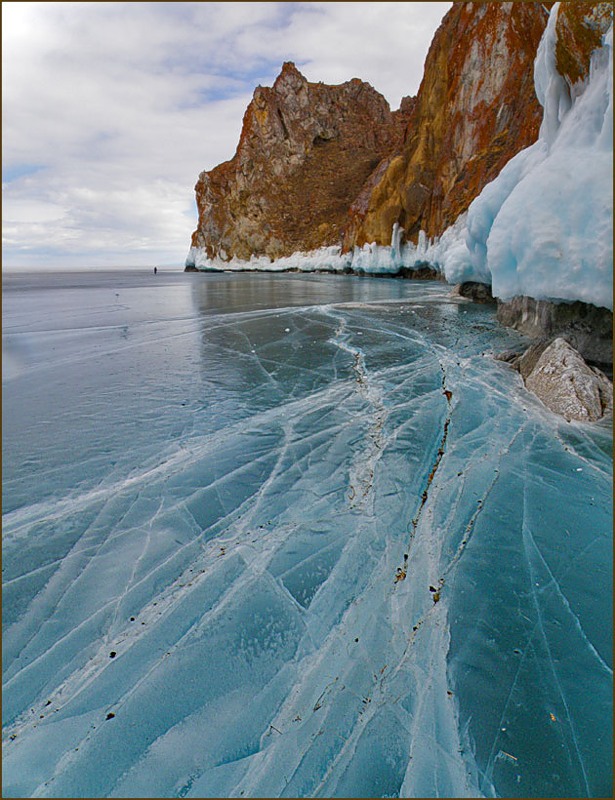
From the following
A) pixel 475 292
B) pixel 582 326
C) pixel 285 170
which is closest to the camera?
pixel 582 326

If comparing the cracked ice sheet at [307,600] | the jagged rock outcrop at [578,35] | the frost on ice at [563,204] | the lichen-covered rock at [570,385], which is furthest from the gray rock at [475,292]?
the cracked ice sheet at [307,600]

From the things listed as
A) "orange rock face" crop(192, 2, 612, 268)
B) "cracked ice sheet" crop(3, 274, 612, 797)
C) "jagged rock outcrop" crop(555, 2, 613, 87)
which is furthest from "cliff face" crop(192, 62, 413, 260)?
"cracked ice sheet" crop(3, 274, 612, 797)

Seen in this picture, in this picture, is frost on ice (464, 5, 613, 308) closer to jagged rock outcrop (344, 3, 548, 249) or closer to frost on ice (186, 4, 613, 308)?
frost on ice (186, 4, 613, 308)

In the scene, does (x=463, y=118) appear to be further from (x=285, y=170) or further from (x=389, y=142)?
(x=389, y=142)

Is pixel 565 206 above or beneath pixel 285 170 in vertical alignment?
beneath

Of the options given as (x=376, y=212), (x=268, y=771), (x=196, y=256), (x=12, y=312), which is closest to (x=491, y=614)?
(x=268, y=771)

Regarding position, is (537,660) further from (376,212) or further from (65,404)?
(376,212)

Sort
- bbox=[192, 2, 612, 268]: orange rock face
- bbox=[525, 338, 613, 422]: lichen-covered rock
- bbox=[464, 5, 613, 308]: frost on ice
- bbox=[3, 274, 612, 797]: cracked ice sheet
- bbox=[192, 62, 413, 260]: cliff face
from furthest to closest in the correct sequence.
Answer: bbox=[192, 62, 413, 260]: cliff face < bbox=[192, 2, 612, 268]: orange rock face < bbox=[525, 338, 613, 422]: lichen-covered rock < bbox=[464, 5, 613, 308]: frost on ice < bbox=[3, 274, 612, 797]: cracked ice sheet

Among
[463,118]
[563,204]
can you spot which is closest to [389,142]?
[463,118]
